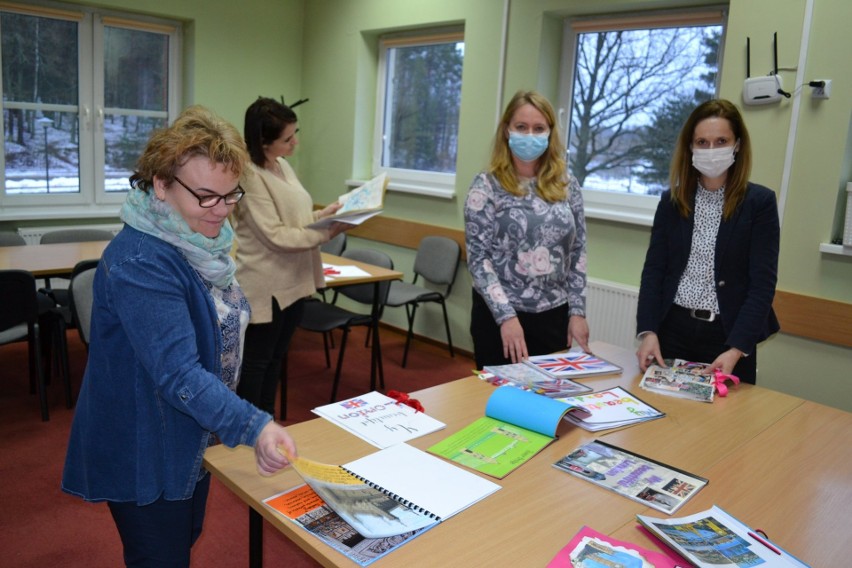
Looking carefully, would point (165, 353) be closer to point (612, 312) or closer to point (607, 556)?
point (607, 556)

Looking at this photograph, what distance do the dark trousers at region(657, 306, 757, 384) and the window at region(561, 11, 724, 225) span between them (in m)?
1.87

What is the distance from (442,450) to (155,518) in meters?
0.61

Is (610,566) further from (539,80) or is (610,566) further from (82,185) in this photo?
(82,185)

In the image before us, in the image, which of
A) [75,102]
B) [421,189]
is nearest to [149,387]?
[421,189]

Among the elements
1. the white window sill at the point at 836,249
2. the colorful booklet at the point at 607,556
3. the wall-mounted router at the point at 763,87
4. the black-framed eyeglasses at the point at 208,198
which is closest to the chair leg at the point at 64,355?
the black-framed eyeglasses at the point at 208,198

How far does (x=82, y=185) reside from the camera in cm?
537

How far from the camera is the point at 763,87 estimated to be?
10.8 feet

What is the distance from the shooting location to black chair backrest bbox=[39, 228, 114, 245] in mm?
4391

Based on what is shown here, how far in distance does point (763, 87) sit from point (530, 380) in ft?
7.35

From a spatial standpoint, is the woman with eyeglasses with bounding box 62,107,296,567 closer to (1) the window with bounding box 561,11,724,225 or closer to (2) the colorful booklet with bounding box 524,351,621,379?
(2) the colorful booklet with bounding box 524,351,621,379

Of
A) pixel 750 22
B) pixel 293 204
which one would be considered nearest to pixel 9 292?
pixel 293 204

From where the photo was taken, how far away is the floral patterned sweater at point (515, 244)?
7.06 feet

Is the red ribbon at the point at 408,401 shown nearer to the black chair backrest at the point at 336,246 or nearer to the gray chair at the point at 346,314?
the gray chair at the point at 346,314

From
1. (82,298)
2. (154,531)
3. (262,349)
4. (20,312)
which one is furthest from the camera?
(20,312)
